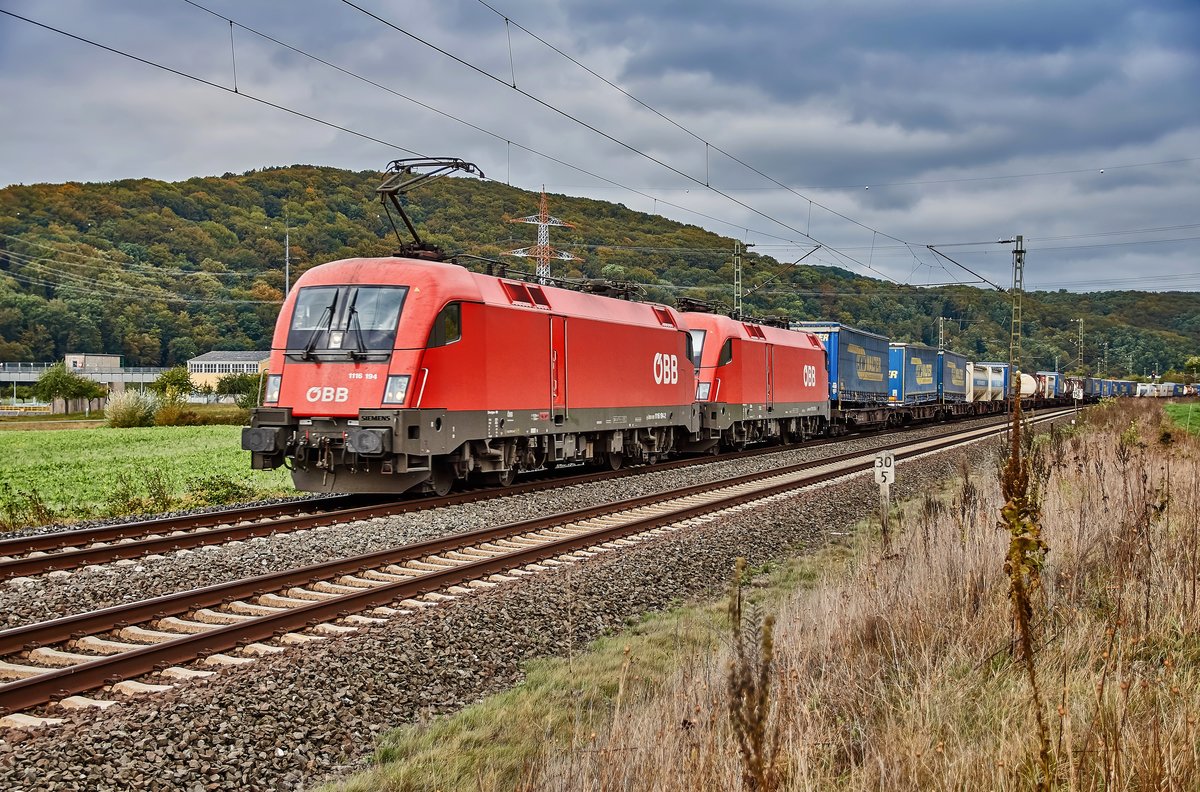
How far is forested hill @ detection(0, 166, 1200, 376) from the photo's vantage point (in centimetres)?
8319

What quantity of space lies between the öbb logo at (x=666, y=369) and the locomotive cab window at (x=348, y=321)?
921 cm

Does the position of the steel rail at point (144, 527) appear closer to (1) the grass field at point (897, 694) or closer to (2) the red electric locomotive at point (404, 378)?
(2) the red electric locomotive at point (404, 378)

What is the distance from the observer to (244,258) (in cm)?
9944

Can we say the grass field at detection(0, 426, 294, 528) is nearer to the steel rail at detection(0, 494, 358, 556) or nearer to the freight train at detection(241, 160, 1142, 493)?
the steel rail at detection(0, 494, 358, 556)

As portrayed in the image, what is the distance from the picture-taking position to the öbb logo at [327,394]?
14289mm

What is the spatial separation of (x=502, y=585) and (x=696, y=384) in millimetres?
16755

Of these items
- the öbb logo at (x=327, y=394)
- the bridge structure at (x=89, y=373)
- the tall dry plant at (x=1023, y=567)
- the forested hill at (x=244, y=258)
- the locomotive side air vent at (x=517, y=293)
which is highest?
the forested hill at (x=244, y=258)

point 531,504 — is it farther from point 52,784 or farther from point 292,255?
point 292,255

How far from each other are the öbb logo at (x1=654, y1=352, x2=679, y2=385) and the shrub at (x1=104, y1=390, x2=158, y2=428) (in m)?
30.5

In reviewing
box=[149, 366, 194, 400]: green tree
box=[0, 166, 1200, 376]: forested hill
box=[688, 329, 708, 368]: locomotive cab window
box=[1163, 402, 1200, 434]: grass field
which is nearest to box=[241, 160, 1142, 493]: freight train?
box=[688, 329, 708, 368]: locomotive cab window

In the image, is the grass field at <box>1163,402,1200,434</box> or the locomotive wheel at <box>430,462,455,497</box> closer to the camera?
the locomotive wheel at <box>430,462,455,497</box>

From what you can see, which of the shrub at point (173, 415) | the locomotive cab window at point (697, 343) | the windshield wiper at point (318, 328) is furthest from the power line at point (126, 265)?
the windshield wiper at point (318, 328)

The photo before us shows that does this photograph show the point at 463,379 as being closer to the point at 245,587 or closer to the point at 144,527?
the point at 144,527

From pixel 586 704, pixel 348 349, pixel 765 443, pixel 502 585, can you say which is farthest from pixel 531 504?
pixel 765 443
